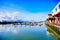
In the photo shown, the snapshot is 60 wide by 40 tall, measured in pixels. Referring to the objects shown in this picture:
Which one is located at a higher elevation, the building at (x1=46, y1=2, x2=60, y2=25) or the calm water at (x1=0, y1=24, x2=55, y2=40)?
the building at (x1=46, y1=2, x2=60, y2=25)

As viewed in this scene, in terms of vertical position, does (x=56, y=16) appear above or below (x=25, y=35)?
above

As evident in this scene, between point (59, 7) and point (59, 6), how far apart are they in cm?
28

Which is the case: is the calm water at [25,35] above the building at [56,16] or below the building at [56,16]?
below

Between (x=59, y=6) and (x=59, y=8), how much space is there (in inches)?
22.4

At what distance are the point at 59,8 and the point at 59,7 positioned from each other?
0.93 feet

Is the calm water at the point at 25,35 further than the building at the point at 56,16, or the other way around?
the building at the point at 56,16

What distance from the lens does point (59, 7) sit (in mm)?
32312

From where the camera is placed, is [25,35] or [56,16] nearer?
[25,35]

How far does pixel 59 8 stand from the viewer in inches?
1281

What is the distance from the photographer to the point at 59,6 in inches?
1264

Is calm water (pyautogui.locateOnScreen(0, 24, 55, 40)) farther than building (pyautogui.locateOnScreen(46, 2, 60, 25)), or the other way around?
building (pyautogui.locateOnScreen(46, 2, 60, 25))
